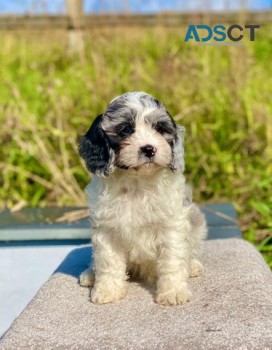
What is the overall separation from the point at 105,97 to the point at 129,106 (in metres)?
3.92

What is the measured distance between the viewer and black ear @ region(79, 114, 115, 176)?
130 inches

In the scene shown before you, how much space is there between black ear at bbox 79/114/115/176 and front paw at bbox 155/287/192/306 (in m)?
0.77

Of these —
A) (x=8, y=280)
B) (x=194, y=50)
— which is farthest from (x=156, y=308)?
(x=194, y=50)

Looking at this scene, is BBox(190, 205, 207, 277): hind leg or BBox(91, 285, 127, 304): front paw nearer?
BBox(91, 285, 127, 304): front paw

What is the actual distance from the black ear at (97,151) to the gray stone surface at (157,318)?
0.80m

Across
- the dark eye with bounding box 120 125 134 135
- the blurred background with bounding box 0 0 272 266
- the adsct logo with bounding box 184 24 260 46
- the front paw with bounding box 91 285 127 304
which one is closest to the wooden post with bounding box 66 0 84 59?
the blurred background with bounding box 0 0 272 266

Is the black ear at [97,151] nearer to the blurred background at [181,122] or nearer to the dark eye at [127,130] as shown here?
the dark eye at [127,130]

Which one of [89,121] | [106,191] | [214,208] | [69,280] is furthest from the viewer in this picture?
[89,121]

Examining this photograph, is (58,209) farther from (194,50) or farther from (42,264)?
(194,50)

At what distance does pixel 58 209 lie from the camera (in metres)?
5.77

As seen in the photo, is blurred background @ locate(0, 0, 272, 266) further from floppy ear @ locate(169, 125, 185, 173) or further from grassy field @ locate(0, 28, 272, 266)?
floppy ear @ locate(169, 125, 185, 173)

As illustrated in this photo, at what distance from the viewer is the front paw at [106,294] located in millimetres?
3475

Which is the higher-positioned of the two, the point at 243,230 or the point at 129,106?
the point at 129,106

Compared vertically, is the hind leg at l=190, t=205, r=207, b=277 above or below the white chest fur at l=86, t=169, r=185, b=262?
below
